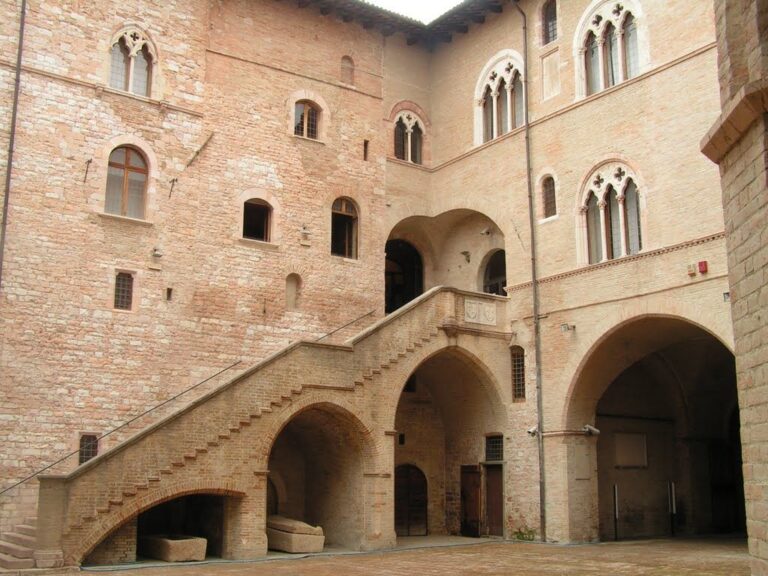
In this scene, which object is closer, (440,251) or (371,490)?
(371,490)

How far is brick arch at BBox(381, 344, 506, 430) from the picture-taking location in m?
20.5

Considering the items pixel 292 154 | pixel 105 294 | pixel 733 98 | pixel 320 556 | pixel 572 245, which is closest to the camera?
pixel 733 98

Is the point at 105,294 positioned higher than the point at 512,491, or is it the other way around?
the point at 105,294

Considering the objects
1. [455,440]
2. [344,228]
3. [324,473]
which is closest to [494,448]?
[455,440]

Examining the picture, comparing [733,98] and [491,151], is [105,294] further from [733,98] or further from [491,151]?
[733,98]

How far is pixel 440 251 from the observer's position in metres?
26.5

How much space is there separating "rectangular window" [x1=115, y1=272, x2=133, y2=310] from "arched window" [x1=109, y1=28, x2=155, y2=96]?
4.56 meters

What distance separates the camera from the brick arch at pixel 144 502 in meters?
15.7

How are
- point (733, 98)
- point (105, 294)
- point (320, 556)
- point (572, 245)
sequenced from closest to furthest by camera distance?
point (733, 98), point (320, 556), point (105, 294), point (572, 245)

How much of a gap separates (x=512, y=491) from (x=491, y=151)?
360 inches

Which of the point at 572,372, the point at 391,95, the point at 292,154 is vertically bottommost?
the point at 572,372

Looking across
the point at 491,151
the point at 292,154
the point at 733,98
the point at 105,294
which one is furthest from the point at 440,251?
the point at 733,98

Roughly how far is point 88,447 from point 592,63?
49.4ft

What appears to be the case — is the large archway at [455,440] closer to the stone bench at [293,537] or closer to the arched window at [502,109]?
the stone bench at [293,537]
